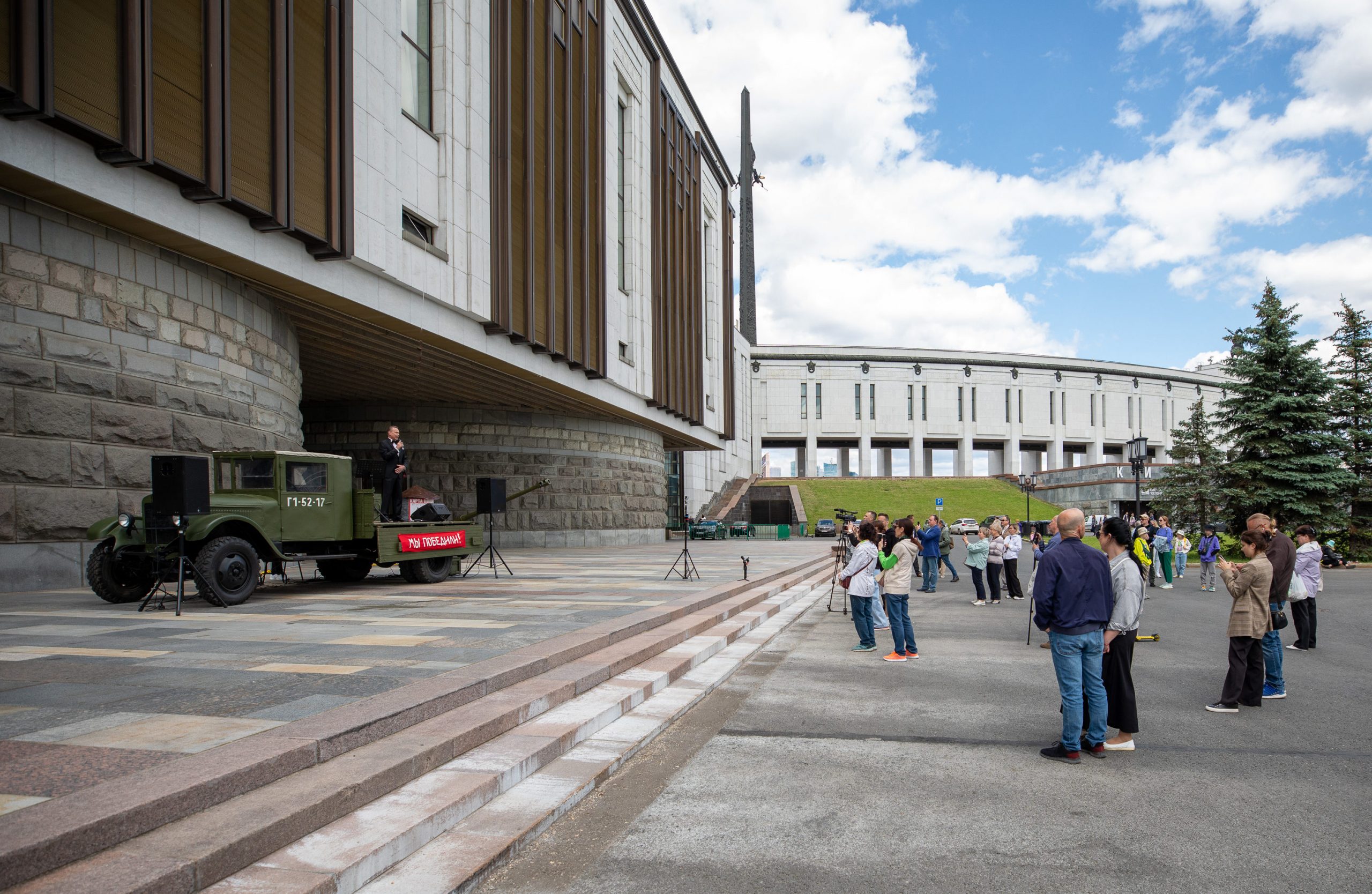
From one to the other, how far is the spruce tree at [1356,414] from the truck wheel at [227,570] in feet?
114

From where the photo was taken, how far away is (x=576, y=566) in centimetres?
2008

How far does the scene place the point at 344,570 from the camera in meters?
15.3

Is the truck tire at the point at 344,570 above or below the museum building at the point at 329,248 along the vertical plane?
below

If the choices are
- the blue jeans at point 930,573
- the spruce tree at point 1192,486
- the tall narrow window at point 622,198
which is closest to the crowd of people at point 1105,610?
the blue jeans at point 930,573

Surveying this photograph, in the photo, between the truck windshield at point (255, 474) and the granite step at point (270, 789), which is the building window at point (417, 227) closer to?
the truck windshield at point (255, 474)

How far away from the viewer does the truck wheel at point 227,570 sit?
10477mm

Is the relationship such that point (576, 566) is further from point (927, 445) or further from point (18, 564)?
point (927, 445)

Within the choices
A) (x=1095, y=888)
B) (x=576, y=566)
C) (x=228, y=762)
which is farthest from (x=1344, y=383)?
(x=228, y=762)

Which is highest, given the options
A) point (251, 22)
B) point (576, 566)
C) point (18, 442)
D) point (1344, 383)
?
point (251, 22)

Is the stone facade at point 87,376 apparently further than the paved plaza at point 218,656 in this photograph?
Yes

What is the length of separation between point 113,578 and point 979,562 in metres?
14.7

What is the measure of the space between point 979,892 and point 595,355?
24900mm

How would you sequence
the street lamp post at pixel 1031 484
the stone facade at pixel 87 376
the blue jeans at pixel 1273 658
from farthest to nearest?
the street lamp post at pixel 1031 484 → the stone facade at pixel 87 376 → the blue jeans at pixel 1273 658

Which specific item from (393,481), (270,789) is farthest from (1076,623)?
(393,481)
